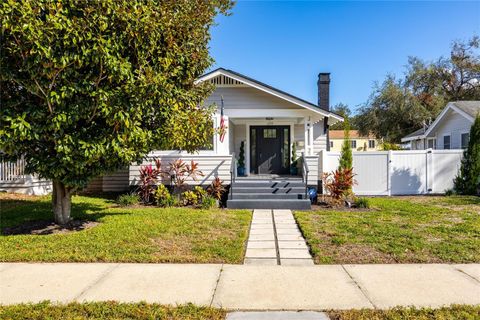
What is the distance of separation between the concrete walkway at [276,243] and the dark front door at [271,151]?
5.68 m

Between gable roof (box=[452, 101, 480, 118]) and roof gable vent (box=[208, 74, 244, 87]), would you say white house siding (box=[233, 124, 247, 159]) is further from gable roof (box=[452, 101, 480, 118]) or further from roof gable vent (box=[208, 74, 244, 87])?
gable roof (box=[452, 101, 480, 118])

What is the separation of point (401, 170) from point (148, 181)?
30.8 ft

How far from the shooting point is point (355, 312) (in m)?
3.44

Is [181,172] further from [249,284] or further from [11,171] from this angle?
[249,284]

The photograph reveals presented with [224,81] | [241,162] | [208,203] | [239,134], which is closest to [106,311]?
[208,203]

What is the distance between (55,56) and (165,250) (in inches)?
141

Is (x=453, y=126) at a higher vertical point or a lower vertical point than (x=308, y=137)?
higher

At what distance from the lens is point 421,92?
32219mm

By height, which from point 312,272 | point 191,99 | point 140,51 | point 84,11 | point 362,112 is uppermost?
point 362,112

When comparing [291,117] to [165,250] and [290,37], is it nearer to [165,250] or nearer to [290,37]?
[290,37]

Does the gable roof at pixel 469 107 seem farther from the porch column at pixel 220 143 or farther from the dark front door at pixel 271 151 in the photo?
the porch column at pixel 220 143

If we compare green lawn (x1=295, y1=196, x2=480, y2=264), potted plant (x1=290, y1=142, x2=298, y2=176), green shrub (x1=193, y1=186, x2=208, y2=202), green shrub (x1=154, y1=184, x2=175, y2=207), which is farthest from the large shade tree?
potted plant (x1=290, y1=142, x2=298, y2=176)

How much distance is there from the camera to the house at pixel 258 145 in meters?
11.0

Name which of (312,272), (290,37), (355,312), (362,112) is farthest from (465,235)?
(362,112)
